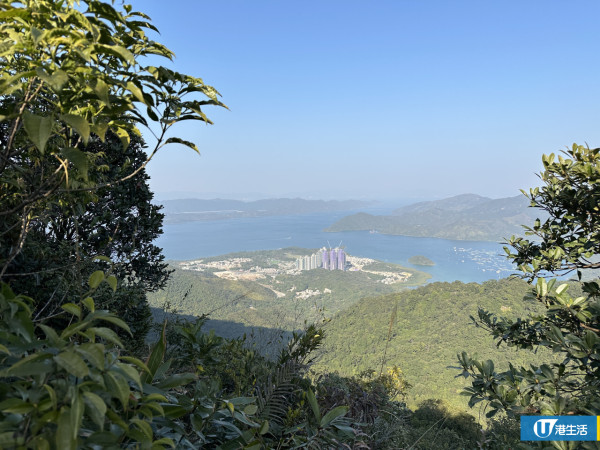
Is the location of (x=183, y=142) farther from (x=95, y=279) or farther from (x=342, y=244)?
(x=342, y=244)

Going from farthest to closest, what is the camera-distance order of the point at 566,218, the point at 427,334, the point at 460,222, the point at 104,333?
the point at 460,222 → the point at 427,334 → the point at 566,218 → the point at 104,333

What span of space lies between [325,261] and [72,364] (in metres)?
82.3

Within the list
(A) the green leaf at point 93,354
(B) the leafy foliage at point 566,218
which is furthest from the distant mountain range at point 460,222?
(A) the green leaf at point 93,354

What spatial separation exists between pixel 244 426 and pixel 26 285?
407 cm

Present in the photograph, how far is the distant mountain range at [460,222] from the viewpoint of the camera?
4673 inches

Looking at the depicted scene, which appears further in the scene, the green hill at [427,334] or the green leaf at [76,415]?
the green hill at [427,334]

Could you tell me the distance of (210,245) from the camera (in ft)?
382

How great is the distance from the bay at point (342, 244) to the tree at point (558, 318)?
266 ft

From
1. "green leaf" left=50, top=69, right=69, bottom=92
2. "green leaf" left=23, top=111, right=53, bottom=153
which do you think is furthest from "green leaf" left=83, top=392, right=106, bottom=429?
"green leaf" left=50, top=69, right=69, bottom=92

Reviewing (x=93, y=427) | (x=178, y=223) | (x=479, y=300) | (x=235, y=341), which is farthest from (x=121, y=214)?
(x=178, y=223)

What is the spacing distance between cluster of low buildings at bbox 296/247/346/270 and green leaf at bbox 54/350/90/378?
80.7 meters

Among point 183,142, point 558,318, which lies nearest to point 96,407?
point 183,142

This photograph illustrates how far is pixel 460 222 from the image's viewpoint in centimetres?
13400

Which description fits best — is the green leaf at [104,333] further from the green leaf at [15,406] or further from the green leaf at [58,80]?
the green leaf at [58,80]
